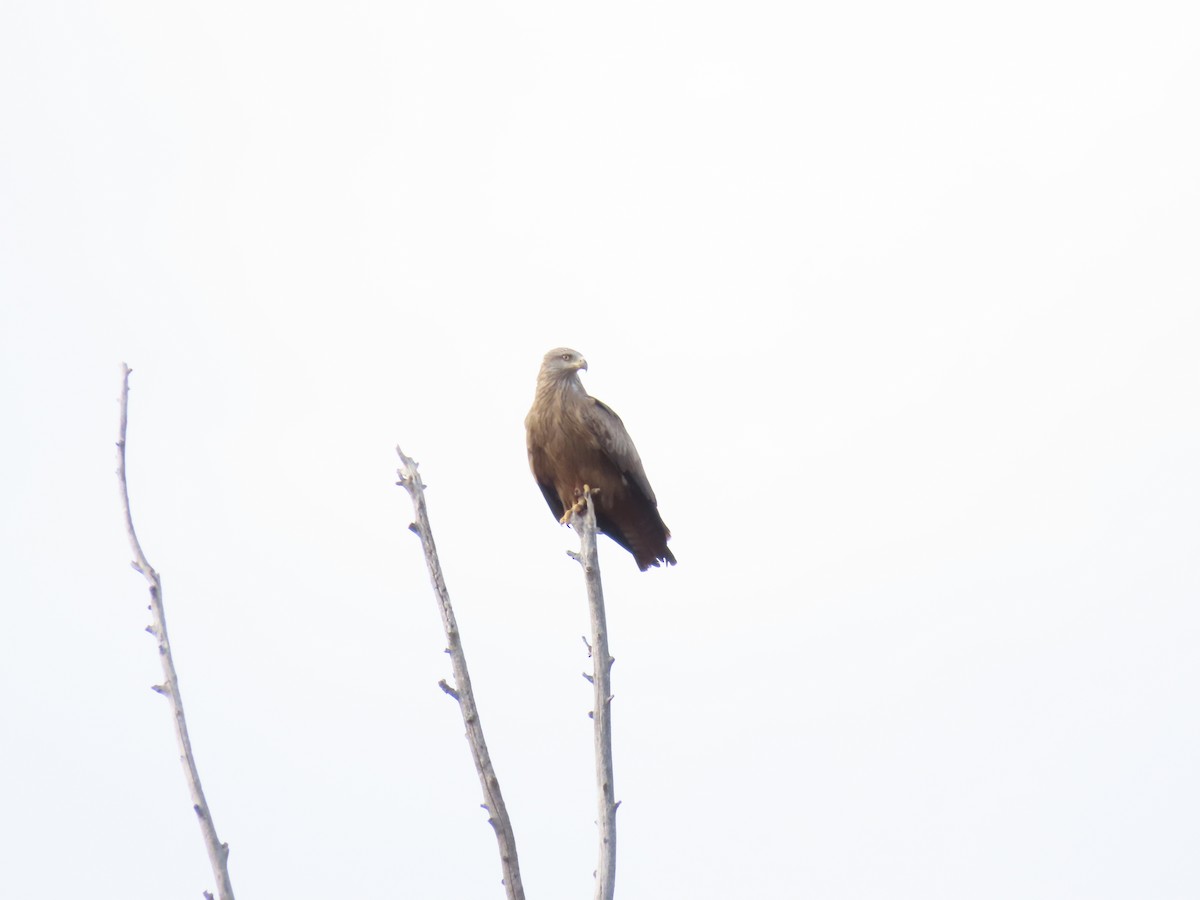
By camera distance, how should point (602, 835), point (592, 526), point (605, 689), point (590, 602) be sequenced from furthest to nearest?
1. point (592, 526)
2. point (590, 602)
3. point (605, 689)
4. point (602, 835)

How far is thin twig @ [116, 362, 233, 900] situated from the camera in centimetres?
402

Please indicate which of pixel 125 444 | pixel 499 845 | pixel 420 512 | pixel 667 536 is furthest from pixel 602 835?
pixel 667 536

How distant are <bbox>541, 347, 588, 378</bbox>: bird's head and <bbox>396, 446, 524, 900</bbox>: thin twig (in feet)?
20.4

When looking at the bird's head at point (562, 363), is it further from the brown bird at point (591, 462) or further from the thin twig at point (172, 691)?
the thin twig at point (172, 691)

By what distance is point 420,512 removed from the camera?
521 cm

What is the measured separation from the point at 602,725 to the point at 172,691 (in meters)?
1.77

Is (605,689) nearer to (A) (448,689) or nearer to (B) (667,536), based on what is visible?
(A) (448,689)

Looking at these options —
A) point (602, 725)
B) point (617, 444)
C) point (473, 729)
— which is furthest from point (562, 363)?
point (473, 729)

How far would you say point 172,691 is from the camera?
14.1 feet

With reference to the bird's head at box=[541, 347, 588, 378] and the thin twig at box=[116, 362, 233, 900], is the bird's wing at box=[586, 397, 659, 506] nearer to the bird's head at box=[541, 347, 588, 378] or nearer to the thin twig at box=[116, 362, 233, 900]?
the bird's head at box=[541, 347, 588, 378]

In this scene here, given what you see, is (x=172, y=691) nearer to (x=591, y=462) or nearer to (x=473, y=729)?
(x=473, y=729)

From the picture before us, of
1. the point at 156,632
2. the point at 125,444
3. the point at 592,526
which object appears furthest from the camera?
the point at 592,526

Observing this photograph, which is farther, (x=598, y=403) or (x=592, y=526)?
(x=598, y=403)

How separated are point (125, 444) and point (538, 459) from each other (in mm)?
6501
